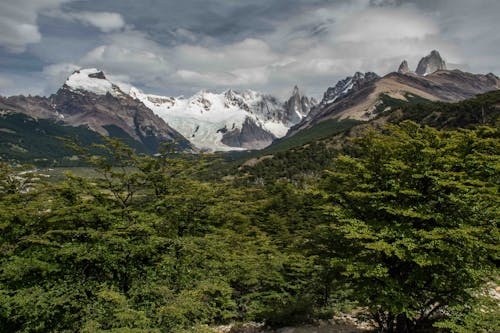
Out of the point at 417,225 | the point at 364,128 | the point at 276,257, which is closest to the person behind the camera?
the point at 417,225

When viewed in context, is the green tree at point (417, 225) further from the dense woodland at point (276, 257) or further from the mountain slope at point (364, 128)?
the mountain slope at point (364, 128)

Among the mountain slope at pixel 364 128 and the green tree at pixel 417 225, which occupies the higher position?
the mountain slope at pixel 364 128

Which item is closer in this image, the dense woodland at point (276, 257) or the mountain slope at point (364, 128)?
the dense woodland at point (276, 257)

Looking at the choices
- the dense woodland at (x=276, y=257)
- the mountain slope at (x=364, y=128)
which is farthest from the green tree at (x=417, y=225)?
the mountain slope at (x=364, y=128)

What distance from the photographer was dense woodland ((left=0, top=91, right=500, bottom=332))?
1409cm

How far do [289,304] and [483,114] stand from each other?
111446mm

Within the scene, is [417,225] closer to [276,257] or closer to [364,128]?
[276,257]

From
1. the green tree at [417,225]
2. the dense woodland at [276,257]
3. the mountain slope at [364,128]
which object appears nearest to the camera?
the green tree at [417,225]

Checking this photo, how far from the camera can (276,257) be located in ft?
87.1

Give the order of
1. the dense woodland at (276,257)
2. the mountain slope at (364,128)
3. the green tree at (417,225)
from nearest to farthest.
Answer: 1. the green tree at (417,225)
2. the dense woodland at (276,257)
3. the mountain slope at (364,128)

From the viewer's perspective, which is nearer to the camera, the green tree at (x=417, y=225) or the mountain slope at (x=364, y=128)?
the green tree at (x=417, y=225)

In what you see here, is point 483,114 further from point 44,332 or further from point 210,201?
point 44,332

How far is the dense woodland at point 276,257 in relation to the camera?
14086 mm

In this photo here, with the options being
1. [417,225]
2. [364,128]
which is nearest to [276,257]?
[417,225]
